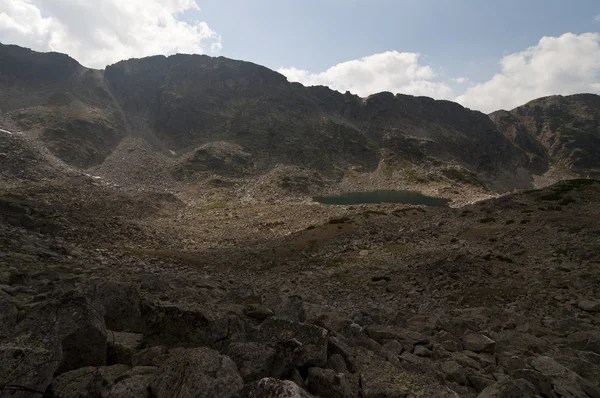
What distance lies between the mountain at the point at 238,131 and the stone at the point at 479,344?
281ft

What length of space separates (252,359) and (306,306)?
29.6 feet

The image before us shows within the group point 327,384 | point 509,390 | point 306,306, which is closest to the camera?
point 327,384

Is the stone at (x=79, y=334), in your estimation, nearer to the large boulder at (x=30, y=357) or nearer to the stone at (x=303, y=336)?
the large boulder at (x=30, y=357)

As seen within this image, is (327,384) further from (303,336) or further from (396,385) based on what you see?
(396,385)

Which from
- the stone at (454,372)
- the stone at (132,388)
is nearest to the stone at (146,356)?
the stone at (132,388)

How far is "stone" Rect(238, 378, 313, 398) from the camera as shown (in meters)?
4.79

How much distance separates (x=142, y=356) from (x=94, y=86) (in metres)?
177

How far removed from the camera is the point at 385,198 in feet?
337

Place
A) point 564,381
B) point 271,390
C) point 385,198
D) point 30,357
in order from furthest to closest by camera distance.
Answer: point 385,198 → point 564,381 → point 30,357 → point 271,390

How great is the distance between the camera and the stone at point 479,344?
11.4 metres

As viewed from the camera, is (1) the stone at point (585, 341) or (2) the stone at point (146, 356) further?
(1) the stone at point (585, 341)

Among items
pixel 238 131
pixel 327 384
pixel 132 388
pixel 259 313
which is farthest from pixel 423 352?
pixel 238 131

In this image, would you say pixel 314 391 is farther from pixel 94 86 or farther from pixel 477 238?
pixel 94 86

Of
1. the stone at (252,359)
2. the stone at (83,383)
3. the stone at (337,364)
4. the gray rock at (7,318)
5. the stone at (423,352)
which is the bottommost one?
the stone at (423,352)
